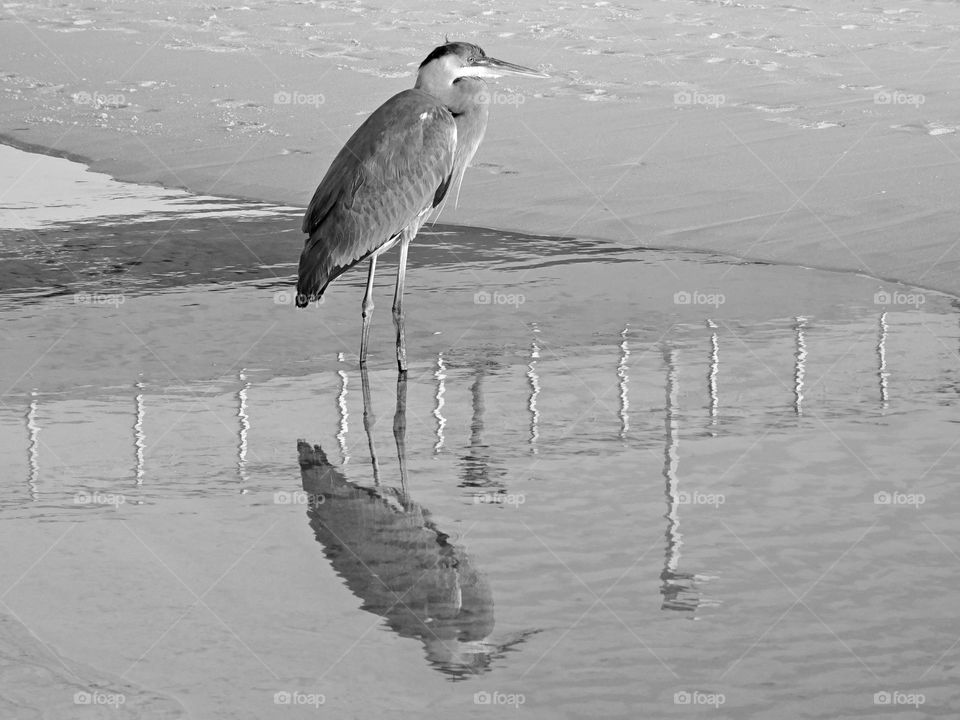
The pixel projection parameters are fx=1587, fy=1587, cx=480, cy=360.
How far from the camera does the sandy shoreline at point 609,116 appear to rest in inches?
492

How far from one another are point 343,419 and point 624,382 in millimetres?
1574

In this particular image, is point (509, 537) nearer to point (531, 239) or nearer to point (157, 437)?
point (157, 437)

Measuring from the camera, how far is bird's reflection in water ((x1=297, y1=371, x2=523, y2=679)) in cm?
566

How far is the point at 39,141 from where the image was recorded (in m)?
→ 16.9

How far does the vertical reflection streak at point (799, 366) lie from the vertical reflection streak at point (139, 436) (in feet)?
10.8
